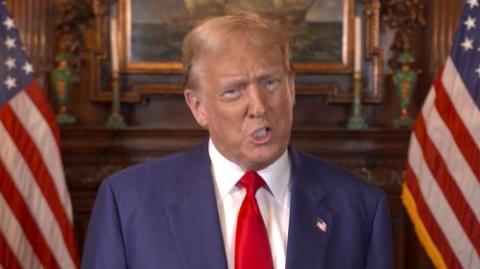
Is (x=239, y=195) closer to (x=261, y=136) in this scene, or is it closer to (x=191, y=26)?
(x=261, y=136)

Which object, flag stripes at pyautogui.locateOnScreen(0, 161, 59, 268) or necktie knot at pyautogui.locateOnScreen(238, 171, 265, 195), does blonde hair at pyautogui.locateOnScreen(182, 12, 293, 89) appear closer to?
necktie knot at pyautogui.locateOnScreen(238, 171, 265, 195)

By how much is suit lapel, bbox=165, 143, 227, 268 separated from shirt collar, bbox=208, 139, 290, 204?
28mm

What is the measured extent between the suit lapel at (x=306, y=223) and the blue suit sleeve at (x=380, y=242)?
0.42ft

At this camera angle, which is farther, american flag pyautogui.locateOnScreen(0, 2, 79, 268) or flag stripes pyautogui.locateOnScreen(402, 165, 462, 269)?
flag stripes pyautogui.locateOnScreen(402, 165, 462, 269)

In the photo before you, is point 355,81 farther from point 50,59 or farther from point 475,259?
point 50,59

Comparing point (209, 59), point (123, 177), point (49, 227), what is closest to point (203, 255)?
point (123, 177)

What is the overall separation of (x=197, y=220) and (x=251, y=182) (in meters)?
0.17

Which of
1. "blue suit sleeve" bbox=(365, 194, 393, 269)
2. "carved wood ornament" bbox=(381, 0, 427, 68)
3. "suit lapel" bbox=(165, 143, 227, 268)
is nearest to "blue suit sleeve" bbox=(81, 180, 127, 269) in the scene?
"suit lapel" bbox=(165, 143, 227, 268)

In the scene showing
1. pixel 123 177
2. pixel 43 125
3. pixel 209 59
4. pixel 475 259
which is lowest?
pixel 475 259

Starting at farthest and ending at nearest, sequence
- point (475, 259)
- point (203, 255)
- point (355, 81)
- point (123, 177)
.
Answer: point (355, 81)
point (475, 259)
point (123, 177)
point (203, 255)

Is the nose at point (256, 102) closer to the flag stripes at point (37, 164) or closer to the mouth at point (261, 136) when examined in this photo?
the mouth at point (261, 136)

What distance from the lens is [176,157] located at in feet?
7.73

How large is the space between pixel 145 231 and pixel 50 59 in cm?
306

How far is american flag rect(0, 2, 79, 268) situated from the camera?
402 cm
